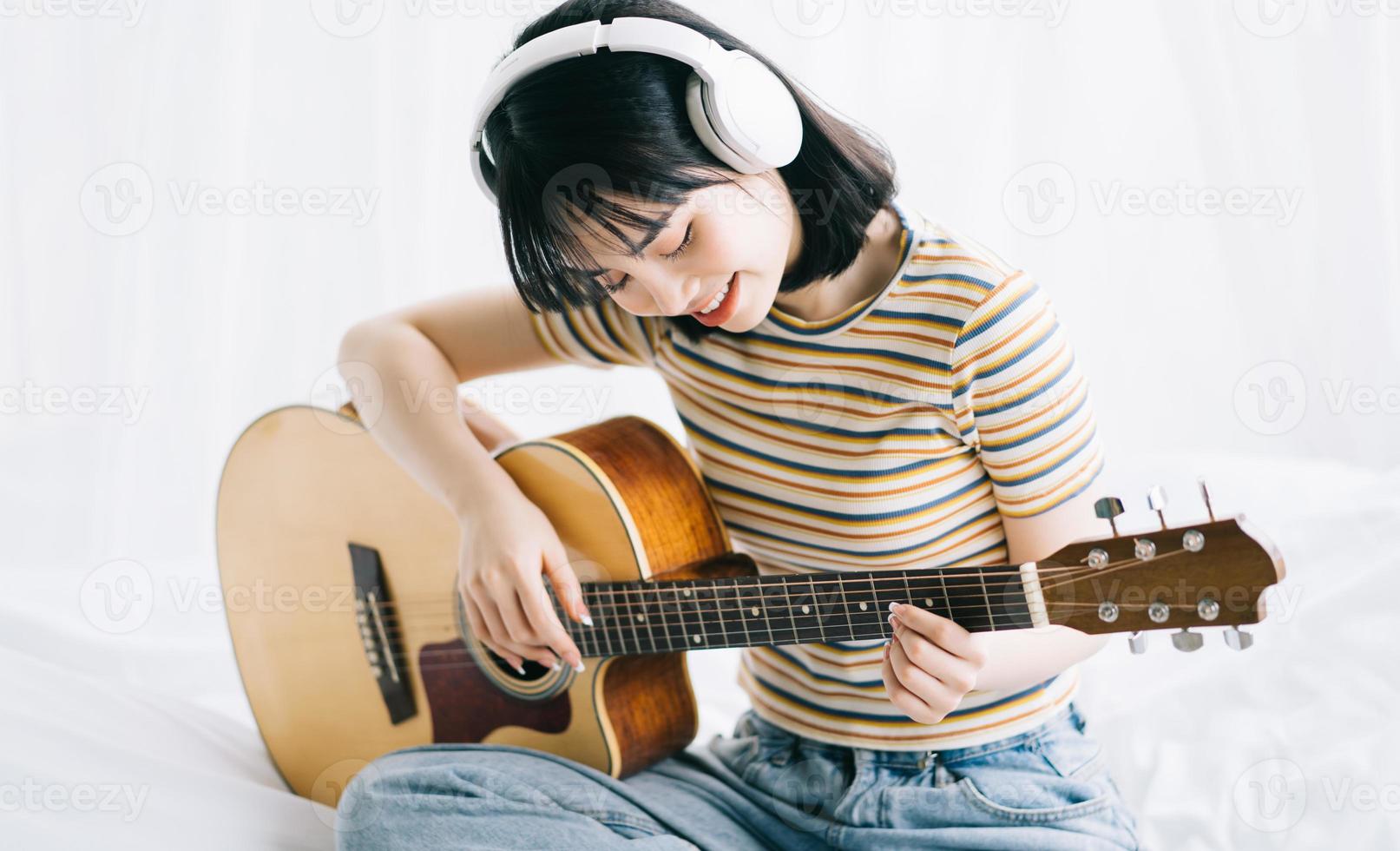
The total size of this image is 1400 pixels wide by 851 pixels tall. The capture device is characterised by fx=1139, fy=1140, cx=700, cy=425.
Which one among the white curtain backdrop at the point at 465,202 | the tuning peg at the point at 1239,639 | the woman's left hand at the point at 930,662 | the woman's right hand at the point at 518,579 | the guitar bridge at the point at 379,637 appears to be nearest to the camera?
the tuning peg at the point at 1239,639

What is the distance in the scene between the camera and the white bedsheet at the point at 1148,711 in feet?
3.48

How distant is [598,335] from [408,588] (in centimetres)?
34

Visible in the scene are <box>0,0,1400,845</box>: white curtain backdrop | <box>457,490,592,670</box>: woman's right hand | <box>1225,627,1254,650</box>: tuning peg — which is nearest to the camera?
<box>1225,627,1254,650</box>: tuning peg

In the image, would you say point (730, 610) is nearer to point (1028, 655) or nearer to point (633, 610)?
point (633, 610)

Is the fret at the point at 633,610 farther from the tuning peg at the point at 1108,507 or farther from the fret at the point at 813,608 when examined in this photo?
the tuning peg at the point at 1108,507

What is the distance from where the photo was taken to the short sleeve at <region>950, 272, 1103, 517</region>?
89cm

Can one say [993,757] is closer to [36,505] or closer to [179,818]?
[179,818]

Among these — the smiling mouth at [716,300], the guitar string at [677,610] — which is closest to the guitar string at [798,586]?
the guitar string at [677,610]

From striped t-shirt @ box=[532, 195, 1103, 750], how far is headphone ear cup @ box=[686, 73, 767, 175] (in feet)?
0.65

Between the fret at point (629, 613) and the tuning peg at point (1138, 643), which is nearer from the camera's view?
the tuning peg at point (1138, 643)

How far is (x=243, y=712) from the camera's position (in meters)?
1.44

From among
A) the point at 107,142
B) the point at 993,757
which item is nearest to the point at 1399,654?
the point at 993,757

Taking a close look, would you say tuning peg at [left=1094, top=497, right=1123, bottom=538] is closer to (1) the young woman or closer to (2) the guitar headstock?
(2) the guitar headstock

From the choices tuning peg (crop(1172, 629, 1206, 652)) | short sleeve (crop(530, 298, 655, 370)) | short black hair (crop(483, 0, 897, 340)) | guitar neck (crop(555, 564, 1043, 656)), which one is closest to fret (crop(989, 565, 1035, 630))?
guitar neck (crop(555, 564, 1043, 656))
